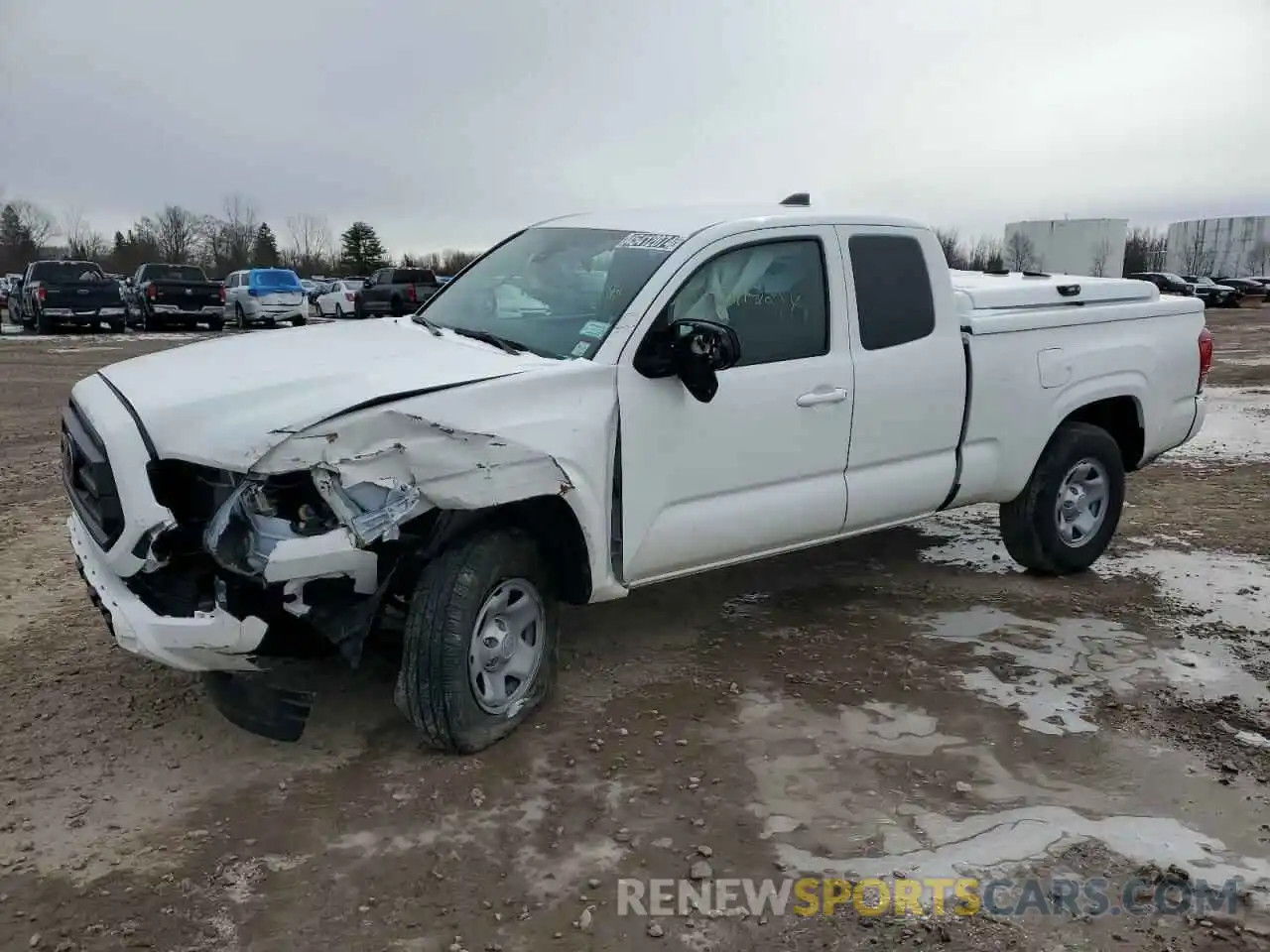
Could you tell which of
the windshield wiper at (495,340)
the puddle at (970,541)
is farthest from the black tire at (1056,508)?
the windshield wiper at (495,340)

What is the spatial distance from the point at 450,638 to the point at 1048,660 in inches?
109

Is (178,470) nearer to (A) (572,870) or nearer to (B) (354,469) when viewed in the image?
(B) (354,469)

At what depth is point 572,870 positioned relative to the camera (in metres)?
3.04

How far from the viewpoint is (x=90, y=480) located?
339 centimetres

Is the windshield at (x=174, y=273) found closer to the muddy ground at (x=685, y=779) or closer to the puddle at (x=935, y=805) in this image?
the muddy ground at (x=685, y=779)

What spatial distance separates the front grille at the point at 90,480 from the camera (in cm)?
328

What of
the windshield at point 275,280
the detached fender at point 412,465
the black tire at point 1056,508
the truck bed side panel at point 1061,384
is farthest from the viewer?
the windshield at point 275,280

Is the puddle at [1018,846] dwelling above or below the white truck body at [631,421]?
below

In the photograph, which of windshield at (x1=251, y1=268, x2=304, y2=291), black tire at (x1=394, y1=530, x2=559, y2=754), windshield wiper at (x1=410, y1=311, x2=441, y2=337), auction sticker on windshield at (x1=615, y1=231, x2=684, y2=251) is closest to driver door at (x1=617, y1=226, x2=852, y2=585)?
auction sticker on windshield at (x1=615, y1=231, x2=684, y2=251)

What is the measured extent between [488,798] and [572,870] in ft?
1.61

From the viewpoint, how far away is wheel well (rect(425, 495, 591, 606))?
11.7ft

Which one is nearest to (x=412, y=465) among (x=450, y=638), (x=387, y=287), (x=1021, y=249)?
(x=450, y=638)

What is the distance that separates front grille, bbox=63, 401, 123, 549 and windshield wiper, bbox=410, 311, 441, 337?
1431mm

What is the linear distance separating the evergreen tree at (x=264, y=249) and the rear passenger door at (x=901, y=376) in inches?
2836
